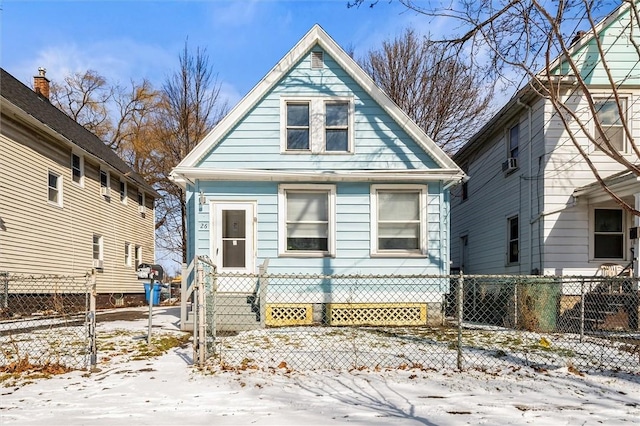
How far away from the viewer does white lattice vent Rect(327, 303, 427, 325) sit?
9281 millimetres

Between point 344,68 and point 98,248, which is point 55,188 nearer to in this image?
point 98,248

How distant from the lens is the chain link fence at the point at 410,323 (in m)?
6.11

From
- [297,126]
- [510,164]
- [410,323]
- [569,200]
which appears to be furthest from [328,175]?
[569,200]

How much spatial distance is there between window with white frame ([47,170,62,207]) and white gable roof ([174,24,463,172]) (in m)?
7.63

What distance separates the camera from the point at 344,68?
9898 mm

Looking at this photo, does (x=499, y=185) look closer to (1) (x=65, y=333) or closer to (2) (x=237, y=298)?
(2) (x=237, y=298)

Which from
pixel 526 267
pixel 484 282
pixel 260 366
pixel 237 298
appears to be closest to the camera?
pixel 260 366

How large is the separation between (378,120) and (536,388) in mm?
6765

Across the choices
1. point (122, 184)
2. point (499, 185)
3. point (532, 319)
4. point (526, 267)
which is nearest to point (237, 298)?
point (532, 319)

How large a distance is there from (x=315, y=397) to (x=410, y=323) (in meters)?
5.42

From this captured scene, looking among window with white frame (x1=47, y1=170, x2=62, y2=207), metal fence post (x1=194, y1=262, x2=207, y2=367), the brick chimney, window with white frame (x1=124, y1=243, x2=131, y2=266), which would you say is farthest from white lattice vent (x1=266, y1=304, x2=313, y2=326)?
the brick chimney

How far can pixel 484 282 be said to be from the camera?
11.5 m

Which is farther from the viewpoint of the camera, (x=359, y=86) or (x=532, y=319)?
(x=359, y=86)

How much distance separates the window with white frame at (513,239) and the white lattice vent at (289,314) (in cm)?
613
